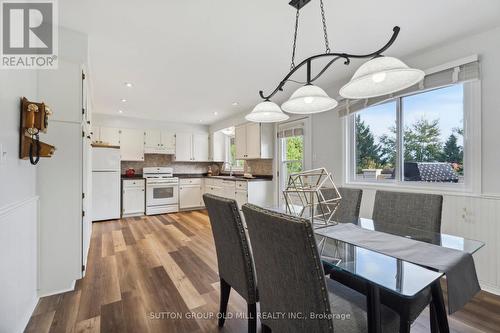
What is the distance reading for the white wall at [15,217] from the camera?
1332 mm

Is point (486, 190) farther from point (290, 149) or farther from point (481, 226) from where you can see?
point (290, 149)

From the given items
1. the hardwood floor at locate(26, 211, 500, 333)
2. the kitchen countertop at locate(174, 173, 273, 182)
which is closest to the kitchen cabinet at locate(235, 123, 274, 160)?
the kitchen countertop at locate(174, 173, 273, 182)

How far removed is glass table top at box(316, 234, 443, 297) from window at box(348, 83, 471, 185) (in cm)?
184

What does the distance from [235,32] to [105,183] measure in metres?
4.06

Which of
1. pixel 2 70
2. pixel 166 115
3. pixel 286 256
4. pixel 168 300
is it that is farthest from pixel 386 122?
pixel 166 115

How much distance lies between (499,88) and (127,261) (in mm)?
4179

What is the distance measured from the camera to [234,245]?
1382 mm

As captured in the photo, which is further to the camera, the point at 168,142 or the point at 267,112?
the point at 168,142

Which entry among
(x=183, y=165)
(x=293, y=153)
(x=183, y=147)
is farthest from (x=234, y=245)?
(x=183, y=165)

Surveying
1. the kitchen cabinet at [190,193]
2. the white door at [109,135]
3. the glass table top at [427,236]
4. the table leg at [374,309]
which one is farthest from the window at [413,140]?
the white door at [109,135]

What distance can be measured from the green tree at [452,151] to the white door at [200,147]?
522 centimetres

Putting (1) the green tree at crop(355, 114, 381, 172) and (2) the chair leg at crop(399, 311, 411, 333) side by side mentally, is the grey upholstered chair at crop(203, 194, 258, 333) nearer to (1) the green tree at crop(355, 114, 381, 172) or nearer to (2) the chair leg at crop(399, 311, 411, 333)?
(2) the chair leg at crop(399, 311, 411, 333)

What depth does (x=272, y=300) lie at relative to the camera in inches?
43.5

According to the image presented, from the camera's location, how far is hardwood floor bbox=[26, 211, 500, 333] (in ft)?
5.44
